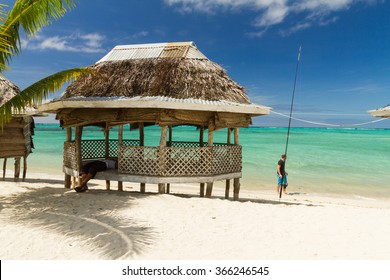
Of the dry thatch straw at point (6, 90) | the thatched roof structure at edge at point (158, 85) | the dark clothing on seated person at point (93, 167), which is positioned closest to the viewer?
the thatched roof structure at edge at point (158, 85)

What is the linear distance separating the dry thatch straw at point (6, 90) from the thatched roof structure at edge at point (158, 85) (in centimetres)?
252

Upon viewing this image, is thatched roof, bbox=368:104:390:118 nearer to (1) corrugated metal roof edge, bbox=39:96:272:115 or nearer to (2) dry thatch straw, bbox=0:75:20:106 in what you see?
(1) corrugated metal roof edge, bbox=39:96:272:115

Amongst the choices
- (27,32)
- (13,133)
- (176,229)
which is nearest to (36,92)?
(27,32)

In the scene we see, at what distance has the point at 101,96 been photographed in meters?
9.48

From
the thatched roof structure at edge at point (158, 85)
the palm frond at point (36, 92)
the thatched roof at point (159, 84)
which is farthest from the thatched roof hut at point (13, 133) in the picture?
the palm frond at point (36, 92)

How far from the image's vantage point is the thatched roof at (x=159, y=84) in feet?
28.8

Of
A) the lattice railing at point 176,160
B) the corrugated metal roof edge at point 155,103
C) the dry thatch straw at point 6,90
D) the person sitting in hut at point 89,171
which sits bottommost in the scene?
the person sitting in hut at point 89,171

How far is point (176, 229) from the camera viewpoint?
22.4 ft

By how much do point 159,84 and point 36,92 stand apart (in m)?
3.18

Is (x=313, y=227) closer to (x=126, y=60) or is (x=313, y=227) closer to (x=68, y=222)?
(x=68, y=222)

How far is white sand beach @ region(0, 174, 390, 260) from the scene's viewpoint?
558 centimetres

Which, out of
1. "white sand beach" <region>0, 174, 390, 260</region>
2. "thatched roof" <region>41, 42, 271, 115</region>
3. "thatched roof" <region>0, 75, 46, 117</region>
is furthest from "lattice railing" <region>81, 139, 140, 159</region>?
"white sand beach" <region>0, 174, 390, 260</region>

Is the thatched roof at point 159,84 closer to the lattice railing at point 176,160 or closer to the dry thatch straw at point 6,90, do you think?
the lattice railing at point 176,160

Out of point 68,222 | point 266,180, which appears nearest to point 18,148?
point 68,222
